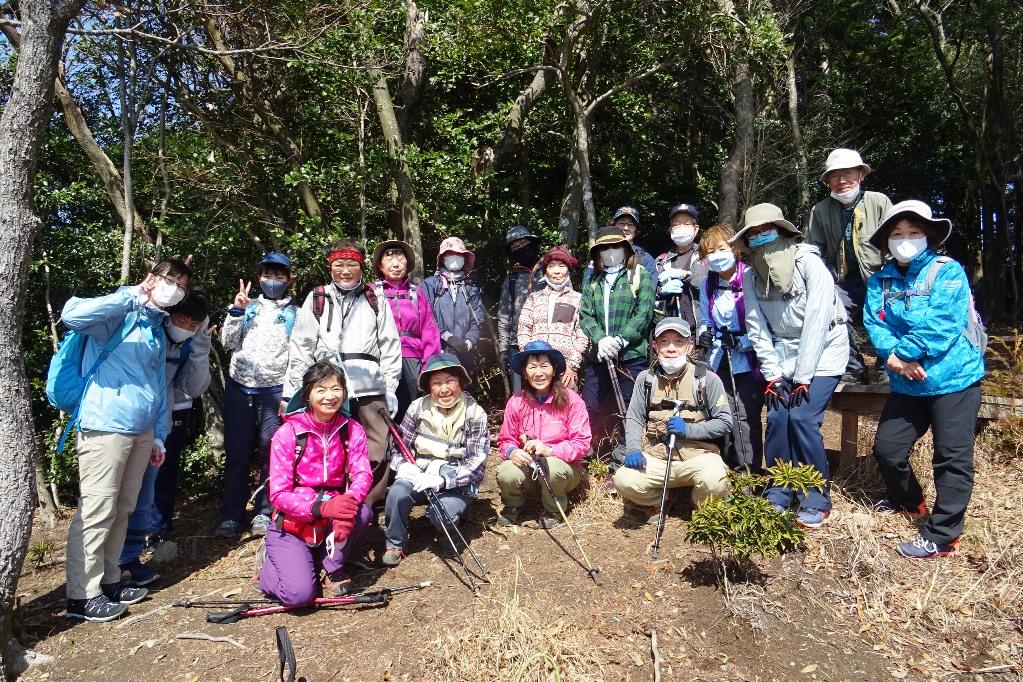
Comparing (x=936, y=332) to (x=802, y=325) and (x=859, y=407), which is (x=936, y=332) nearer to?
(x=802, y=325)

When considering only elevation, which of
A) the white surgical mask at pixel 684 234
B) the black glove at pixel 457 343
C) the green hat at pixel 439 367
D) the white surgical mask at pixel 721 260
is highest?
the white surgical mask at pixel 684 234

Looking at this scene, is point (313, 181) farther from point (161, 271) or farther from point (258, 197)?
point (161, 271)

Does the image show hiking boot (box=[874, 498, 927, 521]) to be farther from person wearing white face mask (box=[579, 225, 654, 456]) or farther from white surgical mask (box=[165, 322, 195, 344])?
white surgical mask (box=[165, 322, 195, 344])

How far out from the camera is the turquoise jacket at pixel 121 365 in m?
4.53

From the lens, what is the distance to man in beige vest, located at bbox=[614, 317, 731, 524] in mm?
5176

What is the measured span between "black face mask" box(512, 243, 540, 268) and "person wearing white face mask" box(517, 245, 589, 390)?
1.72ft

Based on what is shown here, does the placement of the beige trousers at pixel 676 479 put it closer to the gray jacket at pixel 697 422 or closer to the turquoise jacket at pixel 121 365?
the gray jacket at pixel 697 422

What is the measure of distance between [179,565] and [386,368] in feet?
7.50

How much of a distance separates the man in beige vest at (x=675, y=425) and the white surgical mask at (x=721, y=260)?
1.96 ft

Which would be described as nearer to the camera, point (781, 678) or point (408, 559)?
point (781, 678)

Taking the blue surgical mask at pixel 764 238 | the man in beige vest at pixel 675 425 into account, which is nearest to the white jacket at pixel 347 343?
the man in beige vest at pixel 675 425

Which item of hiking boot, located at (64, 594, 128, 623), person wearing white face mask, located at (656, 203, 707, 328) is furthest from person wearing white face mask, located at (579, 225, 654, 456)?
hiking boot, located at (64, 594, 128, 623)

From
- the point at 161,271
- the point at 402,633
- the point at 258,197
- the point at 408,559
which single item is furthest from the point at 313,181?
the point at 402,633

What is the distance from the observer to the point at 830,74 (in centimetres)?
1573
